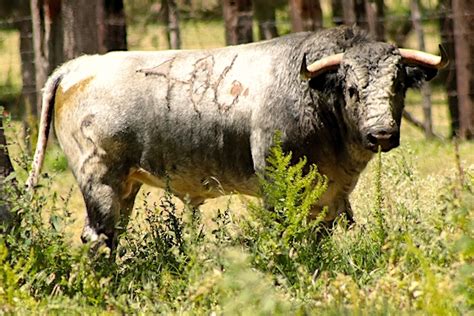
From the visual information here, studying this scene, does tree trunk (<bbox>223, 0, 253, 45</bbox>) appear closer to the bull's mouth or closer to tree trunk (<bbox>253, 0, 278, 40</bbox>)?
the bull's mouth

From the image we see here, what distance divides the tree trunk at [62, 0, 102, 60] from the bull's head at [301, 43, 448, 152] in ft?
18.4

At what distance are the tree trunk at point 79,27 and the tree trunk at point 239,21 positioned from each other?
57.4 inches

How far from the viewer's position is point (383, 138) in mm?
7285

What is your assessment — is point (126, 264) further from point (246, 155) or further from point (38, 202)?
A: point (246, 155)

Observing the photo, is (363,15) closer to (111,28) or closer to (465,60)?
(465,60)

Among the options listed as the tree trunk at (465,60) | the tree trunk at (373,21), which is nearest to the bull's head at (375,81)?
the tree trunk at (465,60)

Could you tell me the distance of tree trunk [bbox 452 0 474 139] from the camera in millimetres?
13977

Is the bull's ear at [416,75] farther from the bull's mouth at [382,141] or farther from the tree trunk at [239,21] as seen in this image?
the tree trunk at [239,21]

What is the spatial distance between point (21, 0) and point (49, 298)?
56.7 feet

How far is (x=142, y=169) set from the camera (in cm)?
845

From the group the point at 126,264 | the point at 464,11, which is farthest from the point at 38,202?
the point at 464,11

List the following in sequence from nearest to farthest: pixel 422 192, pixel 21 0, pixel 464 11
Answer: pixel 422 192, pixel 464 11, pixel 21 0

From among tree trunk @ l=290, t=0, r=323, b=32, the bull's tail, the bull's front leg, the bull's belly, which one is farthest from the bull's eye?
tree trunk @ l=290, t=0, r=323, b=32

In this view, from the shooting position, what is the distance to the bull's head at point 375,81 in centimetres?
735
